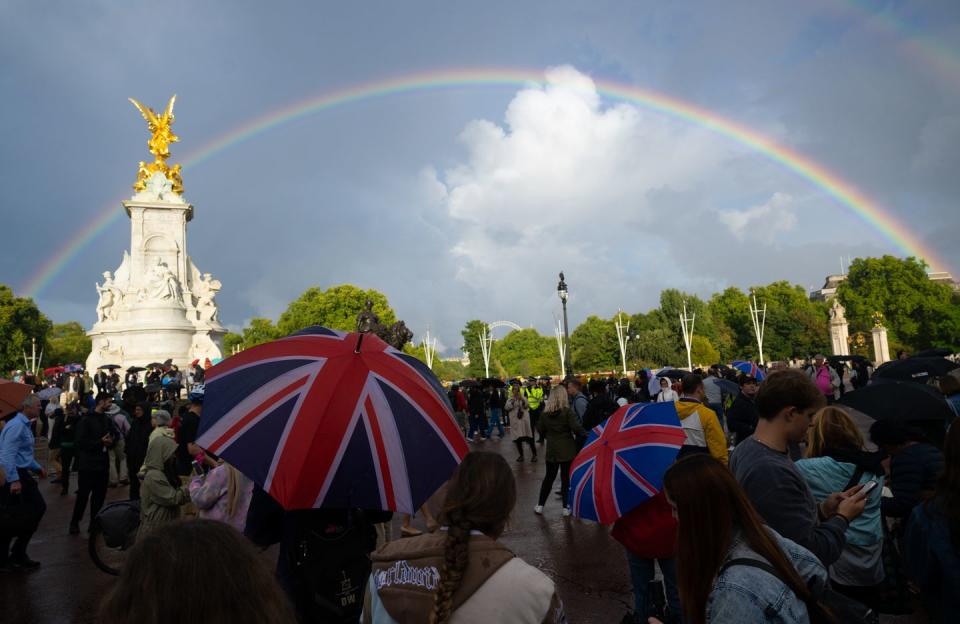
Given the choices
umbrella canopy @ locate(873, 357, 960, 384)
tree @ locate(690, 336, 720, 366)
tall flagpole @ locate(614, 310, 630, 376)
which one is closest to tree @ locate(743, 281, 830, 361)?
tree @ locate(690, 336, 720, 366)

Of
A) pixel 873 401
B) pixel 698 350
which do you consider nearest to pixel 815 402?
pixel 873 401

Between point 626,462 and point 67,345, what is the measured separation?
105522 mm

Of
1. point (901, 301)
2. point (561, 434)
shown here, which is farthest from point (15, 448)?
point (901, 301)

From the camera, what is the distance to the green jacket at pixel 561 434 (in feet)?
28.3

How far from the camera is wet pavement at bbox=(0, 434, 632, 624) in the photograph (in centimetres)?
571

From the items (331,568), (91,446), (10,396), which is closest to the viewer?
(331,568)

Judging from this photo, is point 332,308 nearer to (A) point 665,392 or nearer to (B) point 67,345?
(B) point 67,345

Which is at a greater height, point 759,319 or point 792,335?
point 759,319

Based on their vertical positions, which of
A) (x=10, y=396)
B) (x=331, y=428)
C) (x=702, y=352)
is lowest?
(x=331, y=428)

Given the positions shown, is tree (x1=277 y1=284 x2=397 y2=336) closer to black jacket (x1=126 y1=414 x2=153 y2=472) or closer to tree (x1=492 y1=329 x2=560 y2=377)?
tree (x1=492 y1=329 x2=560 y2=377)

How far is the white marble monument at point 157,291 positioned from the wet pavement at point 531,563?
1212 inches

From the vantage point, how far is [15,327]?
2472 inches

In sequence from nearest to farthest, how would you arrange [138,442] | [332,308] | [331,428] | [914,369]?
[331,428] → [914,369] → [138,442] → [332,308]

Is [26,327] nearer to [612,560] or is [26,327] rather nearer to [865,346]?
[612,560]
